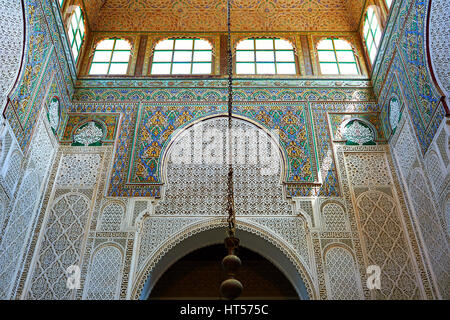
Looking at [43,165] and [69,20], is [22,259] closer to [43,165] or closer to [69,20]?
[43,165]

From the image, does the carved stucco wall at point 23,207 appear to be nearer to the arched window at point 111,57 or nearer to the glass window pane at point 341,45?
the arched window at point 111,57

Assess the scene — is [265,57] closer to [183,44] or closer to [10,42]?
[183,44]

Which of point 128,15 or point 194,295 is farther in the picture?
point 128,15

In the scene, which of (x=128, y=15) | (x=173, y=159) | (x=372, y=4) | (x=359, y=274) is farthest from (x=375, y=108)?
(x=128, y=15)

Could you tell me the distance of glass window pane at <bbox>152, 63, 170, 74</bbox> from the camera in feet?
24.2

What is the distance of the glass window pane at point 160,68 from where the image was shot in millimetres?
7379

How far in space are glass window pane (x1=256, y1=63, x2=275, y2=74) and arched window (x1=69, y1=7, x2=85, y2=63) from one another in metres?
2.89

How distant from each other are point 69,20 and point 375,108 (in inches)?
188

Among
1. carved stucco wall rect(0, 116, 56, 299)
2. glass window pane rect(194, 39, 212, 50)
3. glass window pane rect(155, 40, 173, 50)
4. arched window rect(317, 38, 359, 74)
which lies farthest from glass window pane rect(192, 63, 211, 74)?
carved stucco wall rect(0, 116, 56, 299)

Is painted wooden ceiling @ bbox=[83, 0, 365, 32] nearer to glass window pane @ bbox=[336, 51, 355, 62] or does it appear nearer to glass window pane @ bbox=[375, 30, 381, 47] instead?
glass window pane @ bbox=[336, 51, 355, 62]

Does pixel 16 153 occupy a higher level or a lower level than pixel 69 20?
lower

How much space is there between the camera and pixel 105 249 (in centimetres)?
548

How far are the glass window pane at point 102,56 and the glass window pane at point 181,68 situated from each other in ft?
3.69

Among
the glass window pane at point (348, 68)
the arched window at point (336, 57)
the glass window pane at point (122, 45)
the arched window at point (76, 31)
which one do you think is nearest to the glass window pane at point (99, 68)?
the arched window at point (76, 31)
